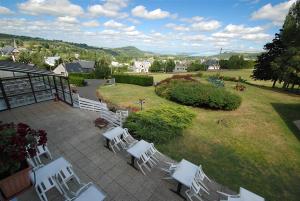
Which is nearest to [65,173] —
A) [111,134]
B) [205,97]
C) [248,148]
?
[111,134]

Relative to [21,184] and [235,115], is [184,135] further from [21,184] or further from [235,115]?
[21,184]

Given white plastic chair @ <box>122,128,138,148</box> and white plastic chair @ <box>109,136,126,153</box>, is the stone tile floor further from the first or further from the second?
white plastic chair @ <box>122,128,138,148</box>

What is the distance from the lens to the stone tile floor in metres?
4.95

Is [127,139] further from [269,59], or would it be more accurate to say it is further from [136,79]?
[269,59]

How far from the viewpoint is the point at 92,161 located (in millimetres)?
6152

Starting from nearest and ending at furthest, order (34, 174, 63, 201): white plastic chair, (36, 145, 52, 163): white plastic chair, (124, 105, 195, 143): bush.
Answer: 1. (34, 174, 63, 201): white plastic chair
2. (36, 145, 52, 163): white plastic chair
3. (124, 105, 195, 143): bush

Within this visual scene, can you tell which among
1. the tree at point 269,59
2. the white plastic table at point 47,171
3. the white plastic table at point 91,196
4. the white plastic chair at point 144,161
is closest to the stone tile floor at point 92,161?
the white plastic chair at point 144,161

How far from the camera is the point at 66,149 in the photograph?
674 cm

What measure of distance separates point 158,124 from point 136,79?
2104 centimetres

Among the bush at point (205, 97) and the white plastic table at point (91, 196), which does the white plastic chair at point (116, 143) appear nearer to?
the white plastic table at point (91, 196)

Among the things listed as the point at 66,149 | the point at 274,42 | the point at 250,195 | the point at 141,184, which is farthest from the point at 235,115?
the point at 274,42

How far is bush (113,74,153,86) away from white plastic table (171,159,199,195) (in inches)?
932

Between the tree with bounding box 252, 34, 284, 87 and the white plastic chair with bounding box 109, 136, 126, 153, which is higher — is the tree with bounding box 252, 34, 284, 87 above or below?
above

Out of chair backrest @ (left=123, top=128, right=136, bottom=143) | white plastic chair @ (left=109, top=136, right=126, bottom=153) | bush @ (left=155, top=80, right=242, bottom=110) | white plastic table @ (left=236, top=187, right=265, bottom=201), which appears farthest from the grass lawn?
white plastic chair @ (left=109, top=136, right=126, bottom=153)
